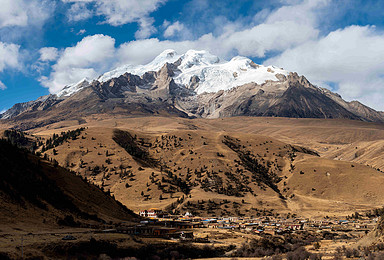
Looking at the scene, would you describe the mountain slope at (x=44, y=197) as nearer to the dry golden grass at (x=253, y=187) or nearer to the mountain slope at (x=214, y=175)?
the dry golden grass at (x=253, y=187)

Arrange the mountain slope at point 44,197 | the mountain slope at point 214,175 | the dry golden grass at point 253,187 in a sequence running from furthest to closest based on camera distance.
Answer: the dry golden grass at point 253,187 < the mountain slope at point 214,175 < the mountain slope at point 44,197

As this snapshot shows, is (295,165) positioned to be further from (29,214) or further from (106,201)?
(29,214)

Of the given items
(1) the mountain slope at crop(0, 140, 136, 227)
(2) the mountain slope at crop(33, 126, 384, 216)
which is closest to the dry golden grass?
(2) the mountain slope at crop(33, 126, 384, 216)

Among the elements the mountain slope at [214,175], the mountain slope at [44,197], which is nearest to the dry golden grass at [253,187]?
the mountain slope at [214,175]

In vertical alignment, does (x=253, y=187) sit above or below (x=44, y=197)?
above

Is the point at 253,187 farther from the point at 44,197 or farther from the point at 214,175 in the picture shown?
the point at 44,197

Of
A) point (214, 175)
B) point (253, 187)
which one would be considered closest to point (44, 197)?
point (214, 175)

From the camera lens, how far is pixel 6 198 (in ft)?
154

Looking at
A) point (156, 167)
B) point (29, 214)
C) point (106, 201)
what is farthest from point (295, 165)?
point (29, 214)

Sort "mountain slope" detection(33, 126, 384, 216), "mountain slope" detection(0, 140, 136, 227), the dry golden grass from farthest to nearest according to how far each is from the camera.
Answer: the dry golden grass, "mountain slope" detection(33, 126, 384, 216), "mountain slope" detection(0, 140, 136, 227)

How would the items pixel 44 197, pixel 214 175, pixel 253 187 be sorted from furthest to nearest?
pixel 214 175 → pixel 253 187 → pixel 44 197

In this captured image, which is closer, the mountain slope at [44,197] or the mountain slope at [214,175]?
the mountain slope at [44,197]

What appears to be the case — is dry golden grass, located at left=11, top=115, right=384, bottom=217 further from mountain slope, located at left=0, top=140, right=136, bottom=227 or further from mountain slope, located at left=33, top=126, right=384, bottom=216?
mountain slope, located at left=0, top=140, right=136, bottom=227

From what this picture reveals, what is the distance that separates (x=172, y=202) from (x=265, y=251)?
2651 inches
